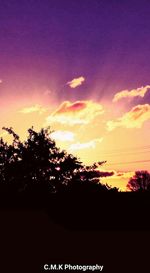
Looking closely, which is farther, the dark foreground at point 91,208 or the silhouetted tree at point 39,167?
the silhouetted tree at point 39,167

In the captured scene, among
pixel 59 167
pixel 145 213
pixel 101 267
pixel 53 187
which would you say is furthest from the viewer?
pixel 59 167

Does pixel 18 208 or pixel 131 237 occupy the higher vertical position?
pixel 18 208

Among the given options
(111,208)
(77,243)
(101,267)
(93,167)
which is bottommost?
(101,267)

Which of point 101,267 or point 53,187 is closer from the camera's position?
point 101,267

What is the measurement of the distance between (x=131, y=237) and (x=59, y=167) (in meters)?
20.7

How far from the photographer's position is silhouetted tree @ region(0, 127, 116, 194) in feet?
84.7

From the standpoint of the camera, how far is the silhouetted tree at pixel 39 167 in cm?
2583

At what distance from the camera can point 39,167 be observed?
26.8 meters

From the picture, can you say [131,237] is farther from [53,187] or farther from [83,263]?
[53,187]

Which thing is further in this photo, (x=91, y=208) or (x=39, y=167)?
(x=39, y=167)

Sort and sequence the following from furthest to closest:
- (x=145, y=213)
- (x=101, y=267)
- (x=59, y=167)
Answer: (x=59, y=167), (x=145, y=213), (x=101, y=267)

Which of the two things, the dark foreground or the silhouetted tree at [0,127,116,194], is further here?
the silhouetted tree at [0,127,116,194]

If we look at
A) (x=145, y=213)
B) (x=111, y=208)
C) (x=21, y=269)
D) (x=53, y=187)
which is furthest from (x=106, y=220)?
(x=53, y=187)

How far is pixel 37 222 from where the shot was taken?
24.0 feet
